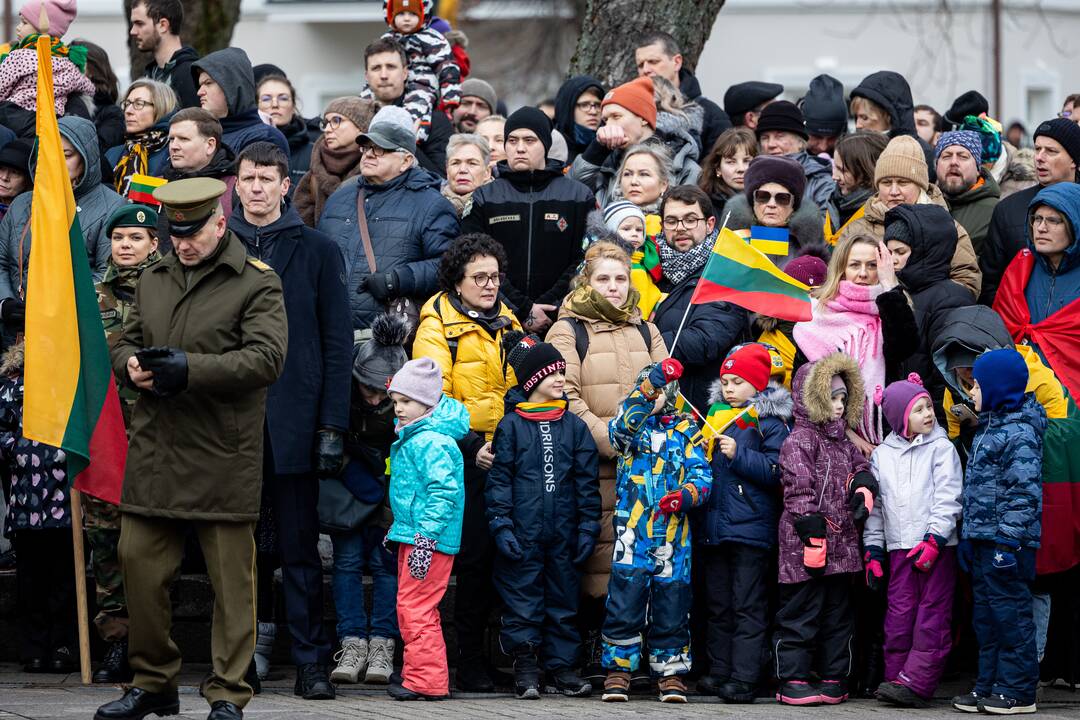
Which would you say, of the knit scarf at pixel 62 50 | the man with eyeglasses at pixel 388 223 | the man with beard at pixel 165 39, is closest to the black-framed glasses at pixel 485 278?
the man with eyeglasses at pixel 388 223

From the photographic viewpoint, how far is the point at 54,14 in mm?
11102

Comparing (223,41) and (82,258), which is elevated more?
(223,41)

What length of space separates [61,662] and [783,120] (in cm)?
530

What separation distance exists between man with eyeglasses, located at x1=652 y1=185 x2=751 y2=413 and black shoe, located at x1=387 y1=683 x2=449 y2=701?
6.85ft

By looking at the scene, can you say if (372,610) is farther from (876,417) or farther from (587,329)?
(876,417)

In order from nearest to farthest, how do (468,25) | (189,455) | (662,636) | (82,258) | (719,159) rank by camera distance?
1. (189,455)
2. (82,258)
3. (662,636)
4. (719,159)
5. (468,25)

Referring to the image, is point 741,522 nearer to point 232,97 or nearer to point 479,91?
point 232,97

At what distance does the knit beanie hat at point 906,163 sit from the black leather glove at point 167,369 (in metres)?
4.45

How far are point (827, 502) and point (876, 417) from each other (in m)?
0.66

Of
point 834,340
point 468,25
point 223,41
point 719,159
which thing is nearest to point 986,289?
point 834,340

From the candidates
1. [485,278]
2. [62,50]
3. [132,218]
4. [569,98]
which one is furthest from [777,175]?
[62,50]

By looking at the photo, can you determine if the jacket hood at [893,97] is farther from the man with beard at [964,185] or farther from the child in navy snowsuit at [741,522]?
the child in navy snowsuit at [741,522]

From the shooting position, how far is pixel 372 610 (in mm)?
8781

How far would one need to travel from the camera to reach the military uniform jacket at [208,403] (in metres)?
7.06
